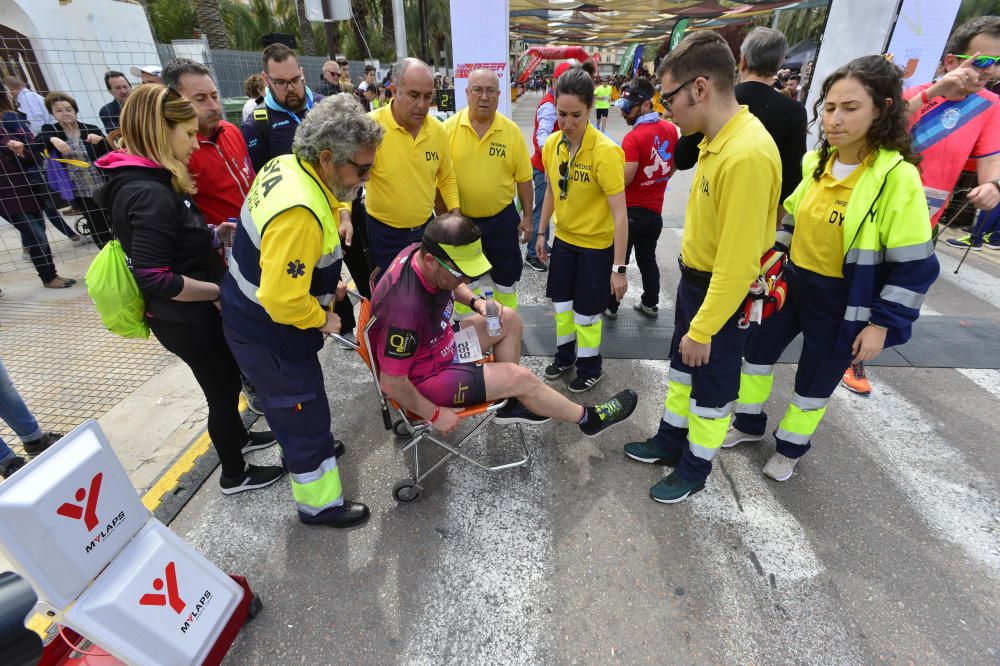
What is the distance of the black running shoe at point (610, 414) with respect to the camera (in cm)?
293

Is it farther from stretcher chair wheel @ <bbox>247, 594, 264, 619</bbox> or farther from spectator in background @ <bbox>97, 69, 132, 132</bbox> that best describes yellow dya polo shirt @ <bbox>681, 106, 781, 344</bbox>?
spectator in background @ <bbox>97, 69, 132, 132</bbox>

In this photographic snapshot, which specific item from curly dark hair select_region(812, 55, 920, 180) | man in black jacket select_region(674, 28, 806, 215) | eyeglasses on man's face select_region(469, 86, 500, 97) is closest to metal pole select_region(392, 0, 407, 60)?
eyeglasses on man's face select_region(469, 86, 500, 97)

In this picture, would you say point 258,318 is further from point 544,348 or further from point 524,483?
point 544,348

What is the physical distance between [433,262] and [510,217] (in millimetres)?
1655

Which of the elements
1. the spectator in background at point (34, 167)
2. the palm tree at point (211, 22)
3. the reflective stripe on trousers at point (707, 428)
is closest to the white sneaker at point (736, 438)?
the reflective stripe on trousers at point (707, 428)

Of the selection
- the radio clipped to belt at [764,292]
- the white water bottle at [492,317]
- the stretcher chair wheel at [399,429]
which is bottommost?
the stretcher chair wheel at [399,429]

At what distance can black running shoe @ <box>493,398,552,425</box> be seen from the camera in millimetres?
2836

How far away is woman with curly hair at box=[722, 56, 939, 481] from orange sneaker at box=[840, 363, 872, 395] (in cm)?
138

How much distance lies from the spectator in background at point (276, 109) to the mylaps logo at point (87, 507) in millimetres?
2944

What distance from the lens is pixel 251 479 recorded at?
277 cm

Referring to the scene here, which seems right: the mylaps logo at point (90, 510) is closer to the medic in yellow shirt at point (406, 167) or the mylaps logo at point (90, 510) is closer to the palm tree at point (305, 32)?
the medic in yellow shirt at point (406, 167)

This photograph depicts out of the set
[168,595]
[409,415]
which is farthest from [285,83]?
[168,595]

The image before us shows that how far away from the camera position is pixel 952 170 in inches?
123

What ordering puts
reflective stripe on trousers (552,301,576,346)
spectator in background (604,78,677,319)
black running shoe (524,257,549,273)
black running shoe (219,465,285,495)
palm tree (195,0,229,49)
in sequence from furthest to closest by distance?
palm tree (195,0,229,49), black running shoe (524,257,549,273), spectator in background (604,78,677,319), reflective stripe on trousers (552,301,576,346), black running shoe (219,465,285,495)
